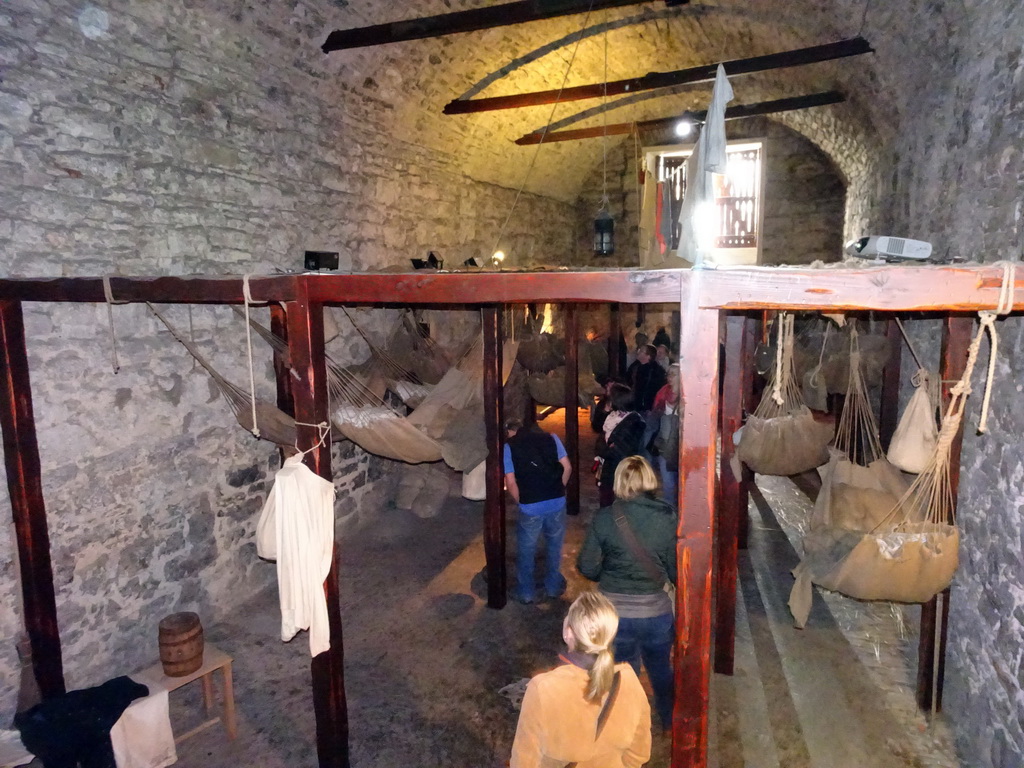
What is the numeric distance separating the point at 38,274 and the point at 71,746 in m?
2.07

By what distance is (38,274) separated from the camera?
3.02m

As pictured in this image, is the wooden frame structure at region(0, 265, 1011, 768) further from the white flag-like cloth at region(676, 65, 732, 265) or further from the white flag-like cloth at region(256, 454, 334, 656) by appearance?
the white flag-like cloth at region(676, 65, 732, 265)

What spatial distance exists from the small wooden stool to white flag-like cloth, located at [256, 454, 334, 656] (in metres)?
0.88

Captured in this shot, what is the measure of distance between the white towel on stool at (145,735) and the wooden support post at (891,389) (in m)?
4.44

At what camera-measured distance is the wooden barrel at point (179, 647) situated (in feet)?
9.83

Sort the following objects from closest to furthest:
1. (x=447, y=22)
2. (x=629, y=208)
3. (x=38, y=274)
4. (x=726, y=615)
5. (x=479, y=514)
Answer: (x=38, y=274)
(x=726, y=615)
(x=447, y=22)
(x=479, y=514)
(x=629, y=208)

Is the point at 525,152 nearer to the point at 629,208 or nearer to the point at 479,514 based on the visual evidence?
the point at 629,208

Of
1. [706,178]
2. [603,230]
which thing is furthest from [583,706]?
[603,230]

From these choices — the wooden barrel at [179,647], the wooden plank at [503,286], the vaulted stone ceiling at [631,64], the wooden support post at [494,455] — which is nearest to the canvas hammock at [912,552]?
the wooden plank at [503,286]

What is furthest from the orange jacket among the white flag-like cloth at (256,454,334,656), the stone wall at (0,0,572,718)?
the stone wall at (0,0,572,718)

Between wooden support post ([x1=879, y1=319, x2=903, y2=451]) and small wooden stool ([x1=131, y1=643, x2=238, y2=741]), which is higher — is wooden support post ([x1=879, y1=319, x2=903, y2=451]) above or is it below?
above

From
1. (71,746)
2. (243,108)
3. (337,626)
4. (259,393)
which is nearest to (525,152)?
(243,108)

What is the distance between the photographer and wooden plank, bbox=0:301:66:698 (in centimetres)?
295

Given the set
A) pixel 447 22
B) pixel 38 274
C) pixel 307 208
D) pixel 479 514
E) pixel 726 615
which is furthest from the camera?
pixel 479 514
